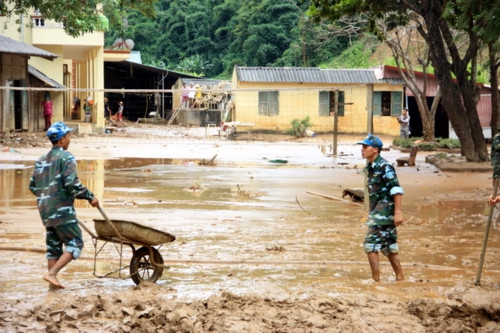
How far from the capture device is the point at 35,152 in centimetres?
2544

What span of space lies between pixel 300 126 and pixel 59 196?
31527mm

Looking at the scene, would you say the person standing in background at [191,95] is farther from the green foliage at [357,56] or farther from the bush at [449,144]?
the bush at [449,144]

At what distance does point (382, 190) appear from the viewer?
798cm

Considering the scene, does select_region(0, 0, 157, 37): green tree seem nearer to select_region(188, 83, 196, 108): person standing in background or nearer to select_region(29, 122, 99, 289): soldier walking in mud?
select_region(29, 122, 99, 289): soldier walking in mud

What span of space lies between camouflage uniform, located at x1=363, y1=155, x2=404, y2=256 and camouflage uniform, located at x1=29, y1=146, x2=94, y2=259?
2793mm

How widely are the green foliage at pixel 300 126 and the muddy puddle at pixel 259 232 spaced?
18.5 meters

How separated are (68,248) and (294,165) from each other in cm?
1592

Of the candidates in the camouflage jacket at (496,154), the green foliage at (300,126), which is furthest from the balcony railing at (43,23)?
the camouflage jacket at (496,154)

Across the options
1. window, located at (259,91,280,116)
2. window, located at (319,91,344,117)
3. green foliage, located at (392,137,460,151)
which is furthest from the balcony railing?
green foliage, located at (392,137,460,151)

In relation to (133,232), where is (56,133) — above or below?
above

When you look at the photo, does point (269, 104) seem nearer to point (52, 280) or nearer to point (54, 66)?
point (54, 66)

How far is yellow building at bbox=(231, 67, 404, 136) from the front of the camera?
40344 mm

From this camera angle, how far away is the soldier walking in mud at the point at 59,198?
7.29m

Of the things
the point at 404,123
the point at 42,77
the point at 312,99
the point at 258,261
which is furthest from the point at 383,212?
the point at 312,99
